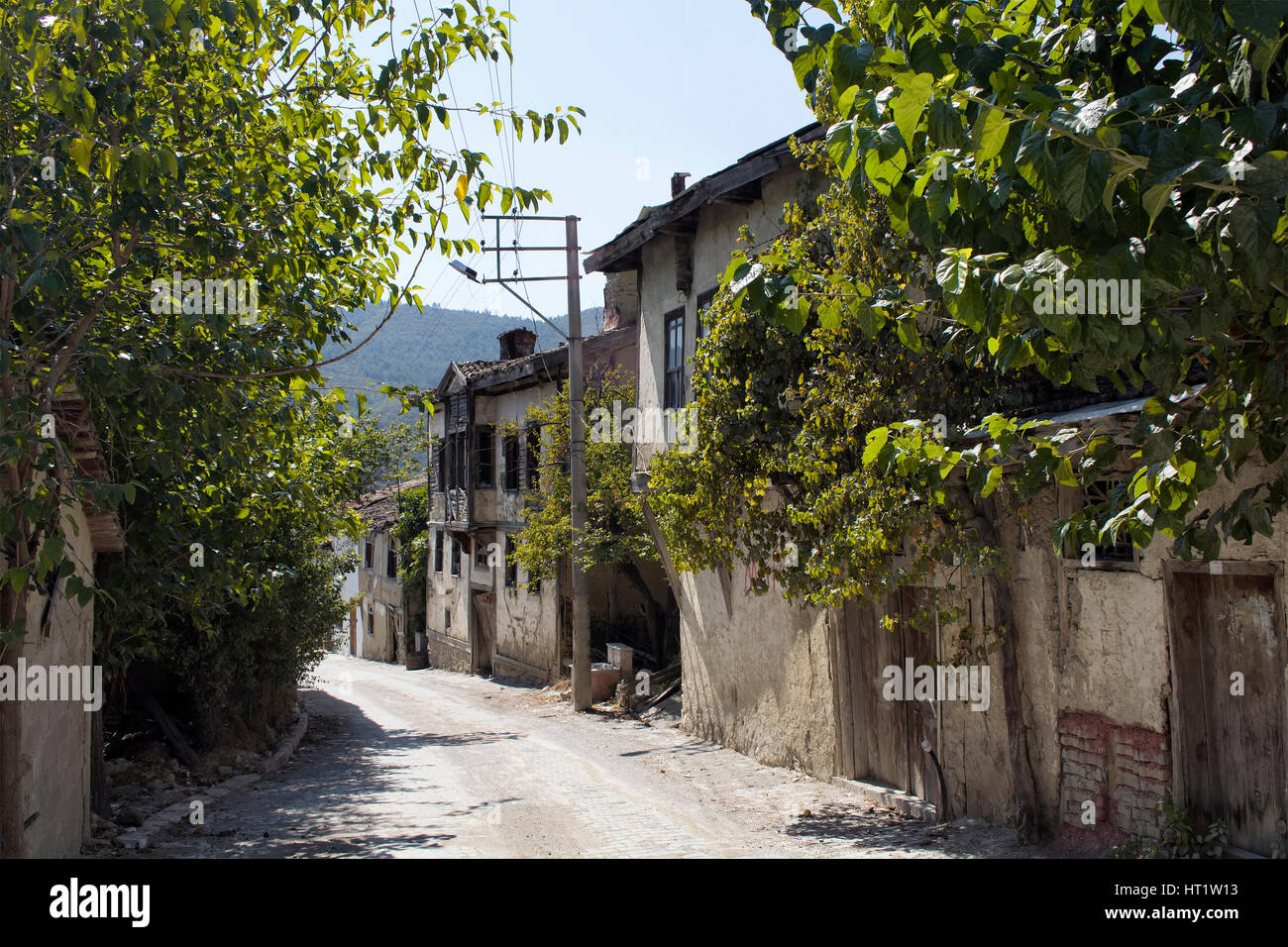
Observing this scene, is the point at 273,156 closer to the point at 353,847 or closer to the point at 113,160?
the point at 113,160

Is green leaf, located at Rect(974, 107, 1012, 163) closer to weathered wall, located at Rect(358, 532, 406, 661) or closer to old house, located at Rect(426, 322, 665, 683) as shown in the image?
old house, located at Rect(426, 322, 665, 683)

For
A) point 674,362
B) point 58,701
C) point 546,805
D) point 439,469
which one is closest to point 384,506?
point 439,469

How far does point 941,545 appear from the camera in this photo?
7.86m

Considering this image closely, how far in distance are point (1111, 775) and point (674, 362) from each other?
29.0ft

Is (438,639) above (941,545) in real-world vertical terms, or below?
below

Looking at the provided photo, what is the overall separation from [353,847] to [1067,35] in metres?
7.68

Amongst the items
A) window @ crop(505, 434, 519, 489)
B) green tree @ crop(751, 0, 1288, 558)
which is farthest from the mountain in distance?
green tree @ crop(751, 0, 1288, 558)

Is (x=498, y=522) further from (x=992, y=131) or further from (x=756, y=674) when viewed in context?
(x=992, y=131)

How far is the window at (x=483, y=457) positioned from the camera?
26.9m

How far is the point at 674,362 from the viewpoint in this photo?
14492 millimetres

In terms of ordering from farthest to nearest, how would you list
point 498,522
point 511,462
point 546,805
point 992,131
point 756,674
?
1. point 498,522
2. point 511,462
3. point 756,674
4. point 546,805
5. point 992,131

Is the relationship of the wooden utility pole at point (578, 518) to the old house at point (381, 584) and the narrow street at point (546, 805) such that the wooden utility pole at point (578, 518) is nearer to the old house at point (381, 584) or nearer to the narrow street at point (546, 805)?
the narrow street at point (546, 805)

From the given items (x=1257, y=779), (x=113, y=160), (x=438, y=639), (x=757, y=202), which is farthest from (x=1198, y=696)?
(x=438, y=639)

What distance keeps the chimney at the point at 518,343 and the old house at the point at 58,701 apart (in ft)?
66.8
